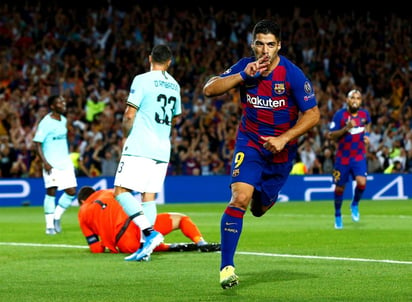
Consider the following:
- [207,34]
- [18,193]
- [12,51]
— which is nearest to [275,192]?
[18,193]

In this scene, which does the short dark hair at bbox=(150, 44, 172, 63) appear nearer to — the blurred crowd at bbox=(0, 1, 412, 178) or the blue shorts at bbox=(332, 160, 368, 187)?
the blue shorts at bbox=(332, 160, 368, 187)

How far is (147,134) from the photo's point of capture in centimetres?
1111

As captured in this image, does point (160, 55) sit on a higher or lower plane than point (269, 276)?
higher

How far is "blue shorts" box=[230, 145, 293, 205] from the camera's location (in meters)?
8.45

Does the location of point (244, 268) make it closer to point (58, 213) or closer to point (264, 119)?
point (264, 119)

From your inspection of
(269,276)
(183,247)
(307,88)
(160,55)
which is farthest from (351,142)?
(307,88)

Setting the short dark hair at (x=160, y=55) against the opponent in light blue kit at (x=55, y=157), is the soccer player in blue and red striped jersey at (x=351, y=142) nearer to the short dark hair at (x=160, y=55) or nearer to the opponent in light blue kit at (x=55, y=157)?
the opponent in light blue kit at (x=55, y=157)

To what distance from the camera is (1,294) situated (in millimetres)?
7945

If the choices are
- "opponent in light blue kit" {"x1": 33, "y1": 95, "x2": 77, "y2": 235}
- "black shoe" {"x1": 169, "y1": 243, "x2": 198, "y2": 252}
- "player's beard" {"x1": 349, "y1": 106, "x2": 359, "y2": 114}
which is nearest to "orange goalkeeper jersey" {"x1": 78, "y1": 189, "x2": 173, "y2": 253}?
"black shoe" {"x1": 169, "y1": 243, "x2": 198, "y2": 252}

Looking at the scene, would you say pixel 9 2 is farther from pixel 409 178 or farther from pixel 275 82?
pixel 275 82

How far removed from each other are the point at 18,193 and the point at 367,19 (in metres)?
17.1

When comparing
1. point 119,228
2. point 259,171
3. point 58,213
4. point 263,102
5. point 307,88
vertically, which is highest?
point 307,88

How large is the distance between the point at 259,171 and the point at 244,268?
5.03ft

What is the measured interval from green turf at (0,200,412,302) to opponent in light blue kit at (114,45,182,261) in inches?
30.9
